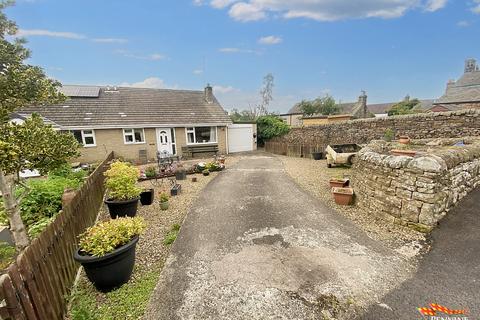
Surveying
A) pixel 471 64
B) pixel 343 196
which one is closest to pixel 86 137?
pixel 343 196

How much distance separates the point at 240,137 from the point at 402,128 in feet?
39.8

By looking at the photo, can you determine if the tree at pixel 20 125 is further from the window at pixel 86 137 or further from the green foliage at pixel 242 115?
the green foliage at pixel 242 115

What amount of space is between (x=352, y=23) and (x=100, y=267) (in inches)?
711

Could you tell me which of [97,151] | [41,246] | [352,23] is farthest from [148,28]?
[41,246]

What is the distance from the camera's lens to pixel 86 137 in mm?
13781

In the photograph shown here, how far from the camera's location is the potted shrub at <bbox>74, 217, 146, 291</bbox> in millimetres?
2754

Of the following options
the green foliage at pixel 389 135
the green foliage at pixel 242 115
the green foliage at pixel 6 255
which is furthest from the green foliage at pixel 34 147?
the green foliage at pixel 242 115

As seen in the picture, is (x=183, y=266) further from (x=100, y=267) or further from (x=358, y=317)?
(x=358, y=317)

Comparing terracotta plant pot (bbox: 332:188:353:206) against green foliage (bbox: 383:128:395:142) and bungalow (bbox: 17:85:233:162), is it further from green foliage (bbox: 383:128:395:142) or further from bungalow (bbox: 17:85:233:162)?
bungalow (bbox: 17:85:233:162)

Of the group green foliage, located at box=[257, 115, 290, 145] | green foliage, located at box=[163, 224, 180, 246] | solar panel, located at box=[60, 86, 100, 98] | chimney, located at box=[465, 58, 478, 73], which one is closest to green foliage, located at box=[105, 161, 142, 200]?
green foliage, located at box=[163, 224, 180, 246]

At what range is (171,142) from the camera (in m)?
16.1

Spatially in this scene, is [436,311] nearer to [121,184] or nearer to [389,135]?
[121,184]

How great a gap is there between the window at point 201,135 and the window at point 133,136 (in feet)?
11.0

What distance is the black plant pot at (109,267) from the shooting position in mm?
2719
